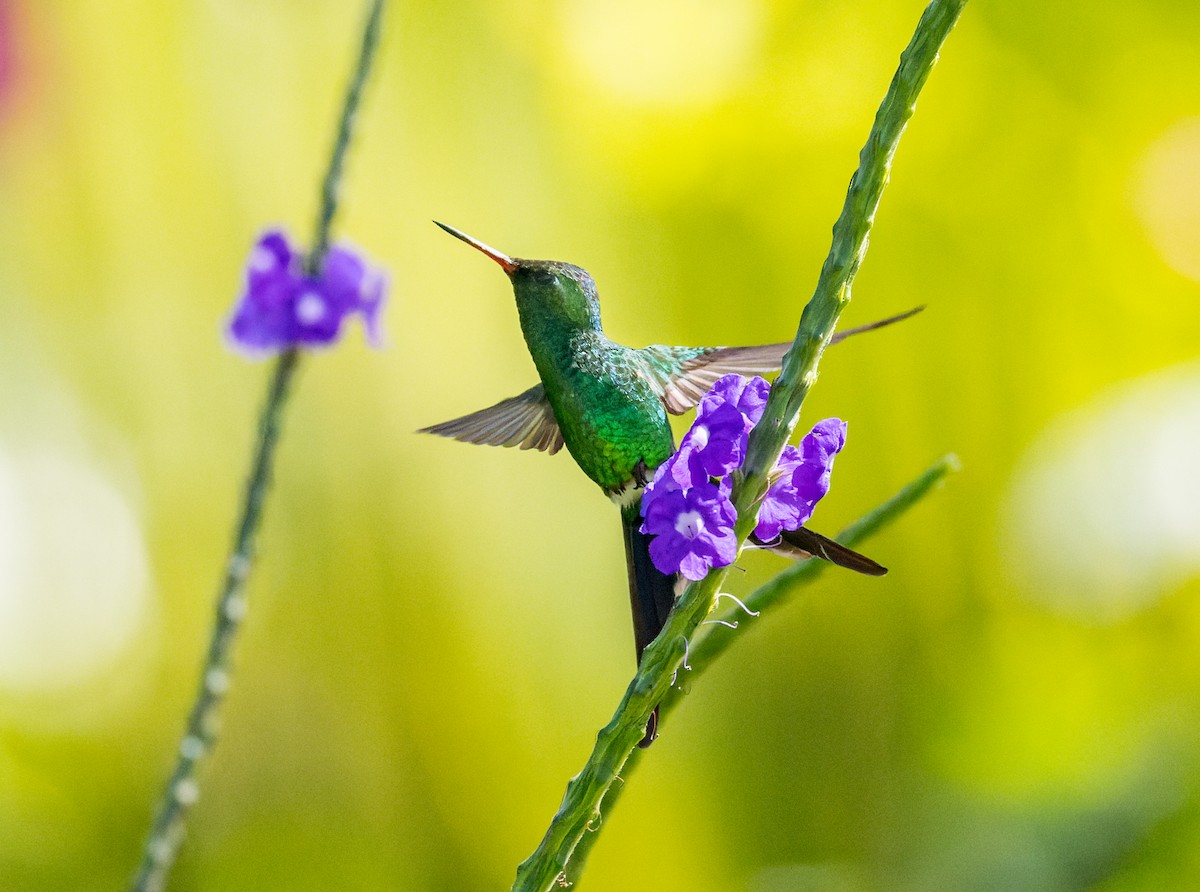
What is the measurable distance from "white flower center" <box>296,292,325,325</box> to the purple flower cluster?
2.20ft

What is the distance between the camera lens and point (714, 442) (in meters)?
0.76

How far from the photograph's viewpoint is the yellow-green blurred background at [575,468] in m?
2.24

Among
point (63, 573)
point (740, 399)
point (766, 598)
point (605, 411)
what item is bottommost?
point (766, 598)

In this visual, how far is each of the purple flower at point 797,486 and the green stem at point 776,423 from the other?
5 cm

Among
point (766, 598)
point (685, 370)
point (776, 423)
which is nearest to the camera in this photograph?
point (776, 423)

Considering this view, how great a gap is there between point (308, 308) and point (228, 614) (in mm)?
385

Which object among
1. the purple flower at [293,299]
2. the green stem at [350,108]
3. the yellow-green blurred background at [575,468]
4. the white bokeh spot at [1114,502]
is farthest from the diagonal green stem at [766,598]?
the white bokeh spot at [1114,502]

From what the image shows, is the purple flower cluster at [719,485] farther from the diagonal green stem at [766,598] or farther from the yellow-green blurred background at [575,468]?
the yellow-green blurred background at [575,468]

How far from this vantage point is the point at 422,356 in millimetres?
2594

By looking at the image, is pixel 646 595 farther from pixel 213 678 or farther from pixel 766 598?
pixel 213 678

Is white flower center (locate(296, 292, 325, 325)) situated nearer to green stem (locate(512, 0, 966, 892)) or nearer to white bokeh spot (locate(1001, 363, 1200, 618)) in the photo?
green stem (locate(512, 0, 966, 892))

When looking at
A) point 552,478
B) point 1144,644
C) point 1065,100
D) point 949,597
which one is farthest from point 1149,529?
point 552,478

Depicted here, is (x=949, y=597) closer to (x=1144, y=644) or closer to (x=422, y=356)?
(x=1144, y=644)

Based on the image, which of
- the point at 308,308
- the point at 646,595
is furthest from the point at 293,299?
the point at 646,595
